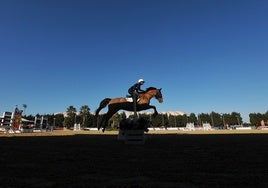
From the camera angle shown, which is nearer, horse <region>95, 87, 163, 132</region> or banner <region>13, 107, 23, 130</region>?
horse <region>95, 87, 163, 132</region>

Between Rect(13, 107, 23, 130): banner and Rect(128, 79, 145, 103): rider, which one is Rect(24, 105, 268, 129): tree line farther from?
Rect(128, 79, 145, 103): rider

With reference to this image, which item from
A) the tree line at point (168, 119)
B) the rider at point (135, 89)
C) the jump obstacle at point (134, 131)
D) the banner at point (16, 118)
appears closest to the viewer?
the jump obstacle at point (134, 131)

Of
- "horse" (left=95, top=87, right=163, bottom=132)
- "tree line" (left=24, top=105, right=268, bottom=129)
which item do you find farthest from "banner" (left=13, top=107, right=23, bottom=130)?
"tree line" (left=24, top=105, right=268, bottom=129)

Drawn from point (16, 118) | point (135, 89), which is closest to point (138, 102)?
point (135, 89)

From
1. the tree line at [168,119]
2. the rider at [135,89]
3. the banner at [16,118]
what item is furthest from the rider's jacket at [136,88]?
the tree line at [168,119]

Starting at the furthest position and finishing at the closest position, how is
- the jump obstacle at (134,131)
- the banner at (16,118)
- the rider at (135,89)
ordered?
the banner at (16,118)
the rider at (135,89)
the jump obstacle at (134,131)

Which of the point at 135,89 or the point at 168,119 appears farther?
the point at 168,119

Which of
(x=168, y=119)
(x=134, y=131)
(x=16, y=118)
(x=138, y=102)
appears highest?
(x=168, y=119)

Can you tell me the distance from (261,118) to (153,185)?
121 meters

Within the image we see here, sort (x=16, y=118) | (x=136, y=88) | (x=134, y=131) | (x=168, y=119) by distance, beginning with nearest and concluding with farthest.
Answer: (x=134, y=131), (x=136, y=88), (x=16, y=118), (x=168, y=119)

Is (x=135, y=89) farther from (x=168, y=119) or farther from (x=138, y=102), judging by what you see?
(x=168, y=119)

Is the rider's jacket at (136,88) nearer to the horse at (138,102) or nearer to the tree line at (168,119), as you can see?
the horse at (138,102)

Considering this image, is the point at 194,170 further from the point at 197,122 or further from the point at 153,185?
the point at 197,122

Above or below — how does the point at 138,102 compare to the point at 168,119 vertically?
below
